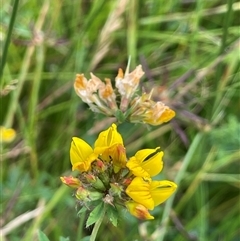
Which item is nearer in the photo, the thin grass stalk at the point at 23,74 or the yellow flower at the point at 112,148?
the yellow flower at the point at 112,148

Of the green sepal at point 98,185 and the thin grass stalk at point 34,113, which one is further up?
the green sepal at point 98,185

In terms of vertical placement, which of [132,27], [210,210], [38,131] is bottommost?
[210,210]

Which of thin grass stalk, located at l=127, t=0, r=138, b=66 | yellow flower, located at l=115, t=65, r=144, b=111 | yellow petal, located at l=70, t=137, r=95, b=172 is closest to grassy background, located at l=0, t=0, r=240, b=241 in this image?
thin grass stalk, located at l=127, t=0, r=138, b=66

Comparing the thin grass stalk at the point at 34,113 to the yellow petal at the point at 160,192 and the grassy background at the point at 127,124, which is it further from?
the yellow petal at the point at 160,192

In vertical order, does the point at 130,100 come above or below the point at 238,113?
above

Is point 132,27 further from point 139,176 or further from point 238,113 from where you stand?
point 139,176

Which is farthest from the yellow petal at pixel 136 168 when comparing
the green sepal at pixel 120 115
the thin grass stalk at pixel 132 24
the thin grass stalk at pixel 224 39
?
the thin grass stalk at pixel 132 24

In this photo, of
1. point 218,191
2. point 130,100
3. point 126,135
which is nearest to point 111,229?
point 126,135

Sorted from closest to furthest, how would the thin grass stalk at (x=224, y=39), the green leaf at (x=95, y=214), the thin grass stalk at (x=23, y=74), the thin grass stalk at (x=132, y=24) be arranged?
the green leaf at (x=95, y=214) < the thin grass stalk at (x=224, y=39) < the thin grass stalk at (x=23, y=74) < the thin grass stalk at (x=132, y=24)
